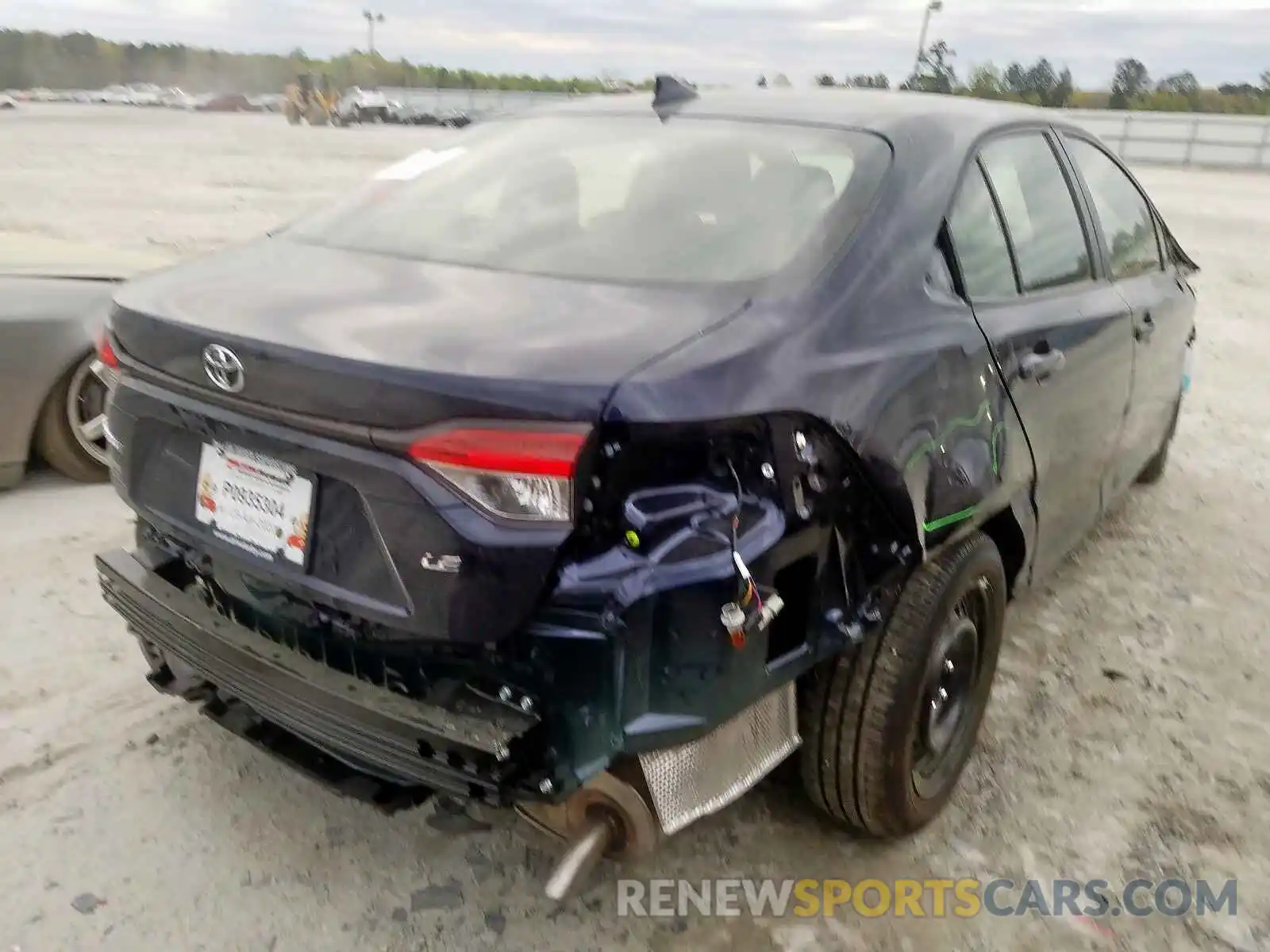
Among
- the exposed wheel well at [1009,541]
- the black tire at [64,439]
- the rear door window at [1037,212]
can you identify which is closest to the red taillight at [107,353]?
the black tire at [64,439]

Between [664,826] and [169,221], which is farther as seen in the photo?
[169,221]

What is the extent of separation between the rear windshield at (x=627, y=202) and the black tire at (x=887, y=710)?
2.70 feet

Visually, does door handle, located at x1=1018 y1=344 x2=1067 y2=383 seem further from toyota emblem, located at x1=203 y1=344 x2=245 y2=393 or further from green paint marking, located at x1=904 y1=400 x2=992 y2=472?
toyota emblem, located at x1=203 y1=344 x2=245 y2=393

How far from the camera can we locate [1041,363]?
8.94 ft

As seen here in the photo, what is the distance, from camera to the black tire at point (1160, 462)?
4.71 metres

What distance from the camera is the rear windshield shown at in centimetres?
228

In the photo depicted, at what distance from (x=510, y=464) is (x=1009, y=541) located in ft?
5.52

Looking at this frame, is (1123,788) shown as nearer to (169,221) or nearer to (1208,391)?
(1208,391)

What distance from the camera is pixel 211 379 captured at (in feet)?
6.50

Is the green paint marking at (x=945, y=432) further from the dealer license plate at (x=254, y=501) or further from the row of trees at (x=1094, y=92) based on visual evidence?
the row of trees at (x=1094, y=92)

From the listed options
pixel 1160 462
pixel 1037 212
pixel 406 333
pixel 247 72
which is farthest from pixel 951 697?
pixel 247 72

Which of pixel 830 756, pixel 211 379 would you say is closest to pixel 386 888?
pixel 830 756

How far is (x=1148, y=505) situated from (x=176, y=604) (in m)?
4.22

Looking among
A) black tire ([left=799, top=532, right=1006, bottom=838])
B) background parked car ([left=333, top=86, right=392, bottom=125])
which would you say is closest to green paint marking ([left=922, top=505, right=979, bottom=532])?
black tire ([left=799, top=532, right=1006, bottom=838])
